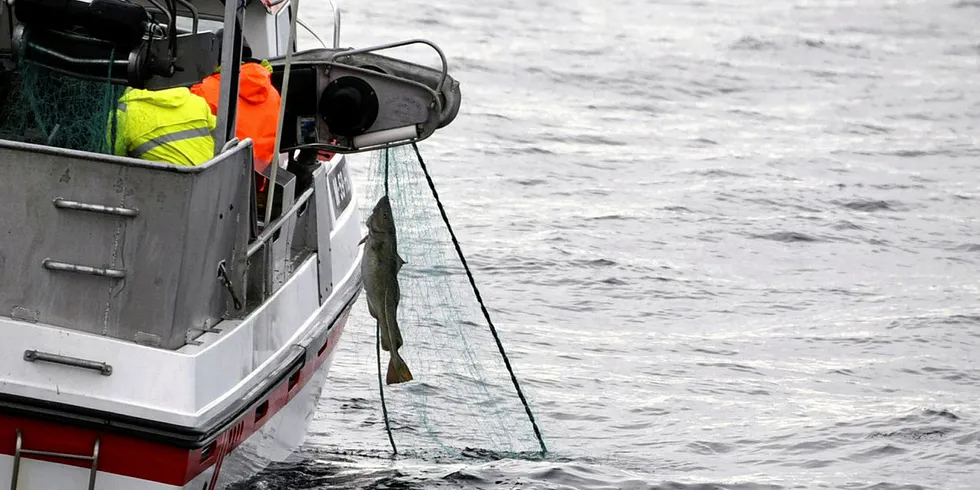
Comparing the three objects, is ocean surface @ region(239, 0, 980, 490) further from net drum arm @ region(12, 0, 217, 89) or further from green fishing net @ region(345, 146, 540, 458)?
net drum arm @ region(12, 0, 217, 89)

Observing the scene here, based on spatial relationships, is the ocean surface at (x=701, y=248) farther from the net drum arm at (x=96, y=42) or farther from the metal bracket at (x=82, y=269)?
the net drum arm at (x=96, y=42)

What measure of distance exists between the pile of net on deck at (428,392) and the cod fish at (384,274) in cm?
62

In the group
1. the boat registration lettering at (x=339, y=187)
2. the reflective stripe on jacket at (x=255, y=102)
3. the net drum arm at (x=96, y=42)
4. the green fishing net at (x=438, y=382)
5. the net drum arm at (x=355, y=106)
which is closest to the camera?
the net drum arm at (x=96, y=42)

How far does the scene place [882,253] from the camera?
15.0 m

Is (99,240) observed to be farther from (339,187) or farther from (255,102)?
(339,187)

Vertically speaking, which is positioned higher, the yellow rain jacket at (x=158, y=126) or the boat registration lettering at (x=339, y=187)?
the yellow rain jacket at (x=158, y=126)

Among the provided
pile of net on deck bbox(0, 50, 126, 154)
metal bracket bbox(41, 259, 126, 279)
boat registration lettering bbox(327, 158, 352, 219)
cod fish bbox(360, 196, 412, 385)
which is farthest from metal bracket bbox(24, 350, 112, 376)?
boat registration lettering bbox(327, 158, 352, 219)

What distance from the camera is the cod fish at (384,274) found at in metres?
6.98

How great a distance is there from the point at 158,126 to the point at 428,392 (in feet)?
12.8

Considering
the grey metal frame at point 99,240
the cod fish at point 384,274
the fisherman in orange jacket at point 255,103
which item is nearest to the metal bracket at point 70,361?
the grey metal frame at point 99,240

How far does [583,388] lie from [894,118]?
12544mm

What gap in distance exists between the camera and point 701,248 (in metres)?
14.5

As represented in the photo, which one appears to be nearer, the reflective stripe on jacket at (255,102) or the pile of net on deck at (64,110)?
the pile of net on deck at (64,110)

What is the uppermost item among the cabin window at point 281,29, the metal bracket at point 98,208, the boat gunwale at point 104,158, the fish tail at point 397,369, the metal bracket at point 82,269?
the cabin window at point 281,29
